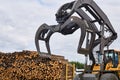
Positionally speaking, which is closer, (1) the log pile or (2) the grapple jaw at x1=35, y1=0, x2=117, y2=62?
(2) the grapple jaw at x1=35, y1=0, x2=117, y2=62

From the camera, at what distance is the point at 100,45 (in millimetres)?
13578

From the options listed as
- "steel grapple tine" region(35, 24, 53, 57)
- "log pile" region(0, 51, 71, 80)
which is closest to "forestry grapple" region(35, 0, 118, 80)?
"steel grapple tine" region(35, 24, 53, 57)

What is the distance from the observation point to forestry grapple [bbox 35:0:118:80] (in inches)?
503

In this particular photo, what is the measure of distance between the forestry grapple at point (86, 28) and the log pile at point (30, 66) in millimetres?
3226

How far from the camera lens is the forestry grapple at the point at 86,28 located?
41.9ft

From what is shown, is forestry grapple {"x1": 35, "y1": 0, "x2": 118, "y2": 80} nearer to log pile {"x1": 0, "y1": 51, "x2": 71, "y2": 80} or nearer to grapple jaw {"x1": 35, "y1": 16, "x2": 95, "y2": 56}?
grapple jaw {"x1": 35, "y1": 16, "x2": 95, "y2": 56}

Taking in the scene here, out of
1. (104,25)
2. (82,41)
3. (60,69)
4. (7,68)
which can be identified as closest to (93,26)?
(104,25)

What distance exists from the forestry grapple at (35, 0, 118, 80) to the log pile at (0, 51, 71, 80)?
3.23 meters

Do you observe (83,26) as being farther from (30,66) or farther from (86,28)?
(30,66)

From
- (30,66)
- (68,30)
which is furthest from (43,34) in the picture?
(30,66)

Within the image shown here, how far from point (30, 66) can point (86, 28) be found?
5.93m

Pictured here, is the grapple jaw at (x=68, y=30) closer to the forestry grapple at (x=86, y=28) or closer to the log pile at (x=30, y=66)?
the forestry grapple at (x=86, y=28)

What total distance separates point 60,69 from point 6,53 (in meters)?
2.89

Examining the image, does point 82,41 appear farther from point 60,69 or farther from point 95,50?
point 60,69
